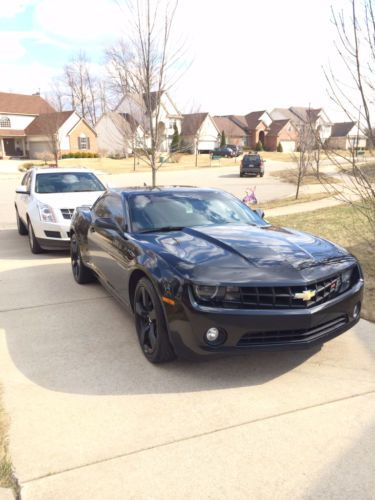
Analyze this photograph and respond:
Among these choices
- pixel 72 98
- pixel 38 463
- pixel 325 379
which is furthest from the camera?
pixel 72 98

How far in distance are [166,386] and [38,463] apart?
1.10m

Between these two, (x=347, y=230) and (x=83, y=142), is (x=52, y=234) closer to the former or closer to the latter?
(x=347, y=230)

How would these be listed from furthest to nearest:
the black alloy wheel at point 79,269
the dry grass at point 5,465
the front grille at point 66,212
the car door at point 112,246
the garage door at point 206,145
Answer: the garage door at point 206,145
the front grille at point 66,212
the black alloy wheel at point 79,269
the car door at point 112,246
the dry grass at point 5,465

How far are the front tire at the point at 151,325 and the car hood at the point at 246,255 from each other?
344mm

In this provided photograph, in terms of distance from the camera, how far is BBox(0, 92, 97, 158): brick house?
50812mm

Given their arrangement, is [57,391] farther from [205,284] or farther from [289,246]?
[289,246]

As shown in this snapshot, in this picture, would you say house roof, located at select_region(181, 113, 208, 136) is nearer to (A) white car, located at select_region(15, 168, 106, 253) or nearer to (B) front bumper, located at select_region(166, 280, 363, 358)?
(A) white car, located at select_region(15, 168, 106, 253)

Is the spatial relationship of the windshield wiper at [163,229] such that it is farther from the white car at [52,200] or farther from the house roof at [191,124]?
the house roof at [191,124]

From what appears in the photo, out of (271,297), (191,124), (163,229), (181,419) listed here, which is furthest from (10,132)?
(181,419)

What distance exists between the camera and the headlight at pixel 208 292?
3.24m

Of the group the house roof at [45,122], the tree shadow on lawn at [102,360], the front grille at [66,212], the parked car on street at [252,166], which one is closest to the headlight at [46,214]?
the front grille at [66,212]

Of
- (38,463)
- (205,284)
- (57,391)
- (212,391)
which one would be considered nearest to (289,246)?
(205,284)

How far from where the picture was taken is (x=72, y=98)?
73.9 m

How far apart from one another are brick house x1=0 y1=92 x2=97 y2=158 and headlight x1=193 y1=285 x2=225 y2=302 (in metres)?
49.6
